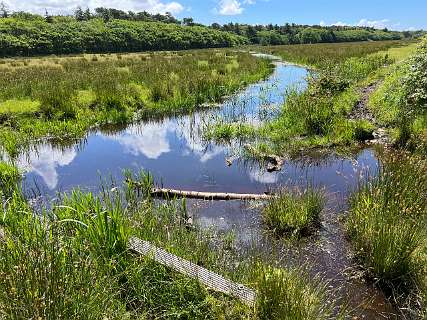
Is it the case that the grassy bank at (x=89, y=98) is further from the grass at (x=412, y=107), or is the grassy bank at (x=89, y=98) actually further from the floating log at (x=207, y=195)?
the grass at (x=412, y=107)

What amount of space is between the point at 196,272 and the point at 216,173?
6.00 m

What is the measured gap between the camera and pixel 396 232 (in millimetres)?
5254

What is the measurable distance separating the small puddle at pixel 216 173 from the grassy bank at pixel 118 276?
0.95 meters

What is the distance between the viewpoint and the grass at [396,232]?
17.5ft

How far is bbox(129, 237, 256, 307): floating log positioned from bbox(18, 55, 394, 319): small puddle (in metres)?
0.88

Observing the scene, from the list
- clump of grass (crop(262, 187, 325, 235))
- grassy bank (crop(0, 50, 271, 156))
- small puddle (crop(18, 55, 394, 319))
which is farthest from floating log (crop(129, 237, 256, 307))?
grassy bank (crop(0, 50, 271, 156))

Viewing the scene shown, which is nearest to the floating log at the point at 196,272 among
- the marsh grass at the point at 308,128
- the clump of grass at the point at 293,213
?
the clump of grass at the point at 293,213

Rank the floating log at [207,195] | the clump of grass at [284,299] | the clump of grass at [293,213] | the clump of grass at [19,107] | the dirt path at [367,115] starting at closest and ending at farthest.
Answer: the clump of grass at [284,299] → the clump of grass at [293,213] → the floating log at [207,195] → the dirt path at [367,115] → the clump of grass at [19,107]

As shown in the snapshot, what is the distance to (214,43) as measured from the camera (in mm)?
94188

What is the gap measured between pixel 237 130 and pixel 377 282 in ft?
29.3

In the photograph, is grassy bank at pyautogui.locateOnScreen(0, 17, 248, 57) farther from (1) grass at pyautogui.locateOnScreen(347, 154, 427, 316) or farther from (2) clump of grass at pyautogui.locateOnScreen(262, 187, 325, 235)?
(1) grass at pyautogui.locateOnScreen(347, 154, 427, 316)

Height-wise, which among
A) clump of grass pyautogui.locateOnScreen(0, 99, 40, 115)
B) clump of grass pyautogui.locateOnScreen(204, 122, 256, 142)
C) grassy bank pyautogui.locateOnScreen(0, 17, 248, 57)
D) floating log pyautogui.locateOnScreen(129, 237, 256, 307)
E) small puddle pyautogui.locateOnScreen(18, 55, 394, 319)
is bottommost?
small puddle pyautogui.locateOnScreen(18, 55, 394, 319)

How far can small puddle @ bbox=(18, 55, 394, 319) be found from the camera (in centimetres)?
630

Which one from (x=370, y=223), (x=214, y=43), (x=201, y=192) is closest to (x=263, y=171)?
(x=201, y=192)
